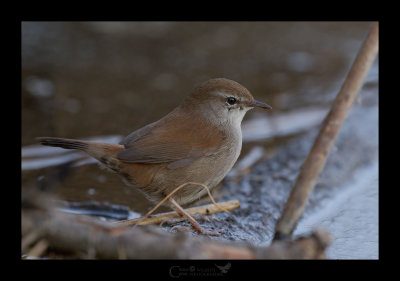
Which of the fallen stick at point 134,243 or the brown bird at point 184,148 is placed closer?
the fallen stick at point 134,243

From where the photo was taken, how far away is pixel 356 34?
10.4 meters

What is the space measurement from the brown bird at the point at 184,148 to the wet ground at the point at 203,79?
53 cm

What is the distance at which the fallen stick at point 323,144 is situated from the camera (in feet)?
14.3

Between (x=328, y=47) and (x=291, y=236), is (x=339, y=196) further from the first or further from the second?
(x=328, y=47)

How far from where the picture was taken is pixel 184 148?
452 cm

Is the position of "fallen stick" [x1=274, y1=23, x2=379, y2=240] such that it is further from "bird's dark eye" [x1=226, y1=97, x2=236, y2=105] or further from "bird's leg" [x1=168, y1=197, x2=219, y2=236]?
"bird's dark eye" [x1=226, y1=97, x2=236, y2=105]

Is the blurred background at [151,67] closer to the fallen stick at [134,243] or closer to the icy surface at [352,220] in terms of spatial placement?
the icy surface at [352,220]

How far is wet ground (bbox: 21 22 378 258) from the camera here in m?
5.62

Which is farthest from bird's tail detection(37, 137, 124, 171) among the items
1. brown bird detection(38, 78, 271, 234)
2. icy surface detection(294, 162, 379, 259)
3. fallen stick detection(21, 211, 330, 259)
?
icy surface detection(294, 162, 379, 259)

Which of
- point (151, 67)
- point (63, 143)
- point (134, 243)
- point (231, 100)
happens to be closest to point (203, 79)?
point (151, 67)

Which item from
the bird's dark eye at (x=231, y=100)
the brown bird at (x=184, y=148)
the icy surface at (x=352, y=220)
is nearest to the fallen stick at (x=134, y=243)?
the icy surface at (x=352, y=220)

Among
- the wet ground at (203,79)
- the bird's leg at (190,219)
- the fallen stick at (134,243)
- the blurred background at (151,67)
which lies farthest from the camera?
the blurred background at (151,67)

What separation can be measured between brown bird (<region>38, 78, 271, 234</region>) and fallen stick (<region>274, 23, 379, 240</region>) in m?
0.65

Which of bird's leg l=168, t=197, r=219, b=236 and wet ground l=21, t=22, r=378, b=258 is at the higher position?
wet ground l=21, t=22, r=378, b=258
